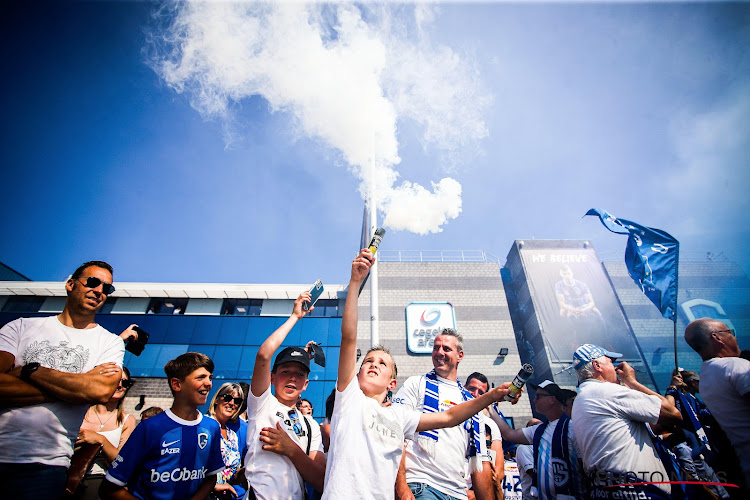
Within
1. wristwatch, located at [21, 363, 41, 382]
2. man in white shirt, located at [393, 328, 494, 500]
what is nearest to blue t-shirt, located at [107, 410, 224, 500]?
wristwatch, located at [21, 363, 41, 382]

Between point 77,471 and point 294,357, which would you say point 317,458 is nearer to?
point 294,357

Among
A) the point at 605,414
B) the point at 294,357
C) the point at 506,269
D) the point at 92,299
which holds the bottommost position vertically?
the point at 605,414

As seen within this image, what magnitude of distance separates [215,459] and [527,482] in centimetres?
433

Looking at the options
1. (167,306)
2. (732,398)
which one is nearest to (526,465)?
(732,398)

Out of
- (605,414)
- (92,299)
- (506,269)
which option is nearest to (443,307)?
(506,269)

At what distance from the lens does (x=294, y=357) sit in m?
2.75

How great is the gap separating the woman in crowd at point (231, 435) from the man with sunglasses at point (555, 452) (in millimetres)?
3463

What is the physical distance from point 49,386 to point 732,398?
5396 millimetres

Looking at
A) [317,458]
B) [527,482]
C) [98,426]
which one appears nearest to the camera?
[317,458]

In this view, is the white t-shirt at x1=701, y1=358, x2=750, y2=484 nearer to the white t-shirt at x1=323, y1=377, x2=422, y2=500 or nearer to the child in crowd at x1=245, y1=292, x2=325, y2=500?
the white t-shirt at x1=323, y1=377, x2=422, y2=500

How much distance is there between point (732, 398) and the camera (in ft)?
9.01

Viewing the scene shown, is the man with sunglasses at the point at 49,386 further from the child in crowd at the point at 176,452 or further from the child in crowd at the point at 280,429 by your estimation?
the child in crowd at the point at 280,429

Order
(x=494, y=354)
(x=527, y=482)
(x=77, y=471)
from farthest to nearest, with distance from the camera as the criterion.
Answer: (x=494, y=354), (x=527, y=482), (x=77, y=471)

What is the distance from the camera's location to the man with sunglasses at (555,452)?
11.0 feet
